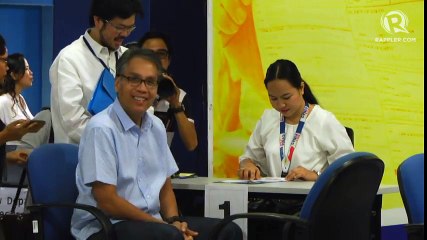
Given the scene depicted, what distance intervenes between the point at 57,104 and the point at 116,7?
574 mm

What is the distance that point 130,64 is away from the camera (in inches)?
137

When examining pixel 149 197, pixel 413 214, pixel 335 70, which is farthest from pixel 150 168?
pixel 335 70

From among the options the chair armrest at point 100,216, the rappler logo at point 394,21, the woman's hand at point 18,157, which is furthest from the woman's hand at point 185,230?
the rappler logo at point 394,21

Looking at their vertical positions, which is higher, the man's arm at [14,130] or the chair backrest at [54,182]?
the man's arm at [14,130]

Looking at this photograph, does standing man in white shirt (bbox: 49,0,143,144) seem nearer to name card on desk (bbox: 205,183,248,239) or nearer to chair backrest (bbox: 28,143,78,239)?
chair backrest (bbox: 28,143,78,239)

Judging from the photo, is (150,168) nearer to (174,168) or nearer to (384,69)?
(174,168)

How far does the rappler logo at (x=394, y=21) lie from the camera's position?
202 inches

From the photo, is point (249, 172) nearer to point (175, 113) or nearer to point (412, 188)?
point (175, 113)

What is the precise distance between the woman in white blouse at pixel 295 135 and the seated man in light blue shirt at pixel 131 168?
2.41 ft

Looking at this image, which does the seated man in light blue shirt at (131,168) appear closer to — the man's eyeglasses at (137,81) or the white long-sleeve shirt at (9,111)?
the man's eyeglasses at (137,81)

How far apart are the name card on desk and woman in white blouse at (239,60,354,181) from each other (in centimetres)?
39

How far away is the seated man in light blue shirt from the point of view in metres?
3.31

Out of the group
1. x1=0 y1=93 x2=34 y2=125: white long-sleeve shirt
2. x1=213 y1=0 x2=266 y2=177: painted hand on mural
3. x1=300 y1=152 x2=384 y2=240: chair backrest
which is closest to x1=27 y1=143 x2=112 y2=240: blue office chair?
x1=300 y1=152 x2=384 y2=240: chair backrest

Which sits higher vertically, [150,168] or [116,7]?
[116,7]
